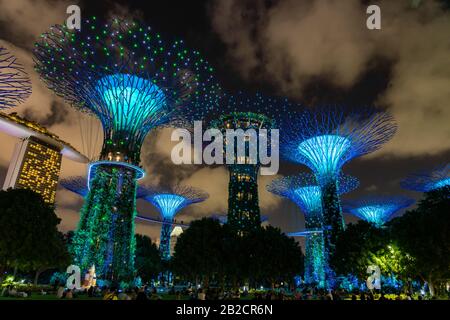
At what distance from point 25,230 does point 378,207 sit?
71.5m

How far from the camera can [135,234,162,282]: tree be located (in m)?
67.1

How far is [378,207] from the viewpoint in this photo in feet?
251

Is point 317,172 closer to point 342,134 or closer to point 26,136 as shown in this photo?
point 342,134

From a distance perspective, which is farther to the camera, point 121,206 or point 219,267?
point 219,267

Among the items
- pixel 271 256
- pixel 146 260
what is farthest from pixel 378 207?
pixel 146 260

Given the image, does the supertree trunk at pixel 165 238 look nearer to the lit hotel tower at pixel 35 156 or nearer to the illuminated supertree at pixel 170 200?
the illuminated supertree at pixel 170 200

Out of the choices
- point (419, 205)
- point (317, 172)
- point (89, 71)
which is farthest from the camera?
point (317, 172)

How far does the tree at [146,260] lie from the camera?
6706cm

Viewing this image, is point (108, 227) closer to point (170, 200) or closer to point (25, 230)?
point (25, 230)

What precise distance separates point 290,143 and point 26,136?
11344 cm

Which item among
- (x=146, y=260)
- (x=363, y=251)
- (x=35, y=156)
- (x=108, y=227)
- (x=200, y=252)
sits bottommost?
(x=200, y=252)

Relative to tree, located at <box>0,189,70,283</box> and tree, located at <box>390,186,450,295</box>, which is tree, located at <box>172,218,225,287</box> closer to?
tree, located at <box>0,189,70,283</box>

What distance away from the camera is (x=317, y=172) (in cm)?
4766
